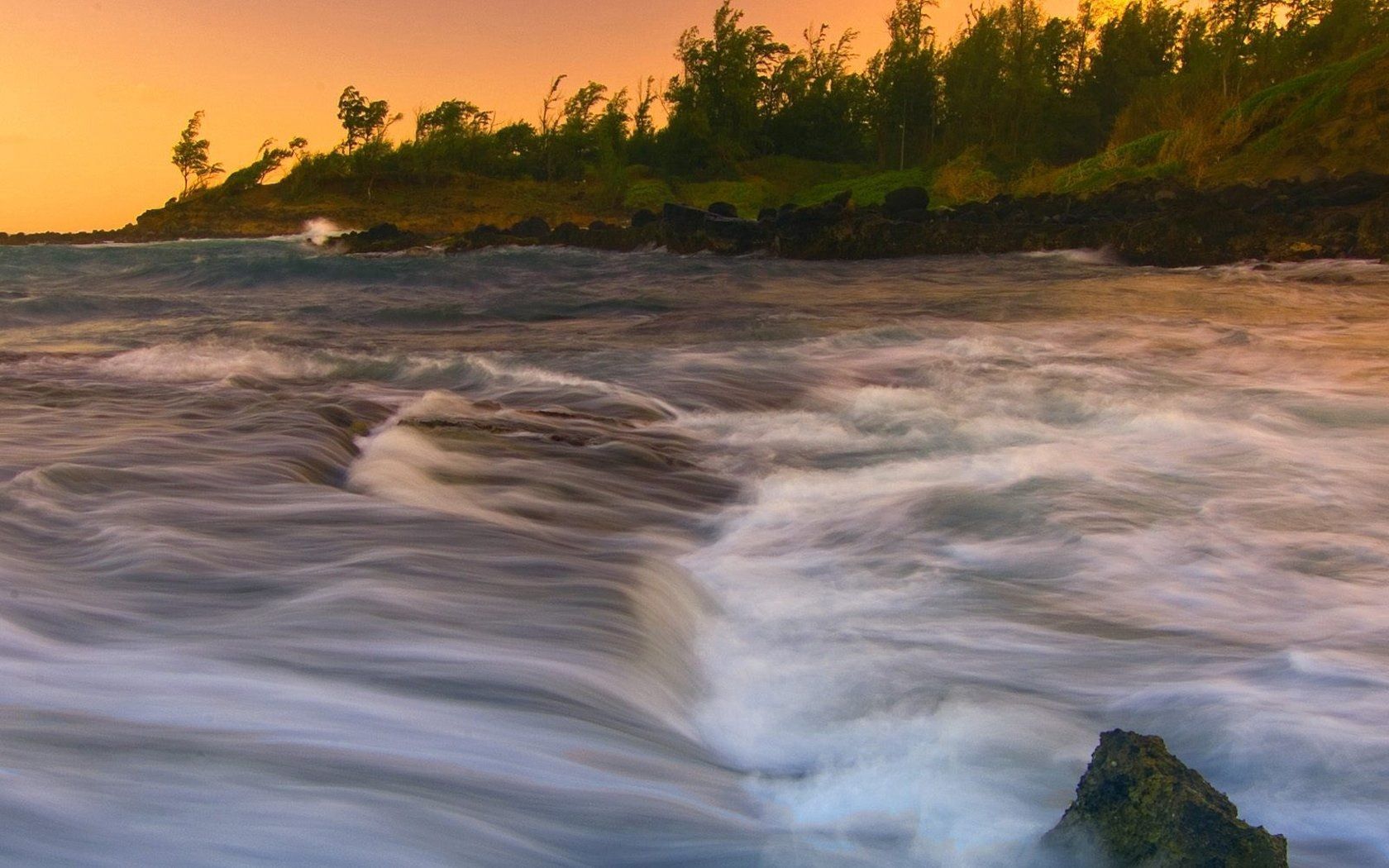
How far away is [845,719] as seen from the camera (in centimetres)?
268

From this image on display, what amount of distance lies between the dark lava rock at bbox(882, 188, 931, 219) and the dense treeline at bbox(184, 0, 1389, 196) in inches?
647

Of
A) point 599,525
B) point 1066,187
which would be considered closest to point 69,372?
point 599,525

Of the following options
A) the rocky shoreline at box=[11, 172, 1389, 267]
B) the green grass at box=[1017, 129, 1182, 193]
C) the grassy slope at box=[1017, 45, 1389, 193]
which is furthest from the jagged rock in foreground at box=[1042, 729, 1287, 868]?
the green grass at box=[1017, 129, 1182, 193]

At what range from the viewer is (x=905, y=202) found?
76.7 ft

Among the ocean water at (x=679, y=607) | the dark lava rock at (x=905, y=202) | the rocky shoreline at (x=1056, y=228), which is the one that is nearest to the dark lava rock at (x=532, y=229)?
the rocky shoreline at (x=1056, y=228)

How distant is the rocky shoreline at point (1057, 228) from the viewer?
15.6 meters

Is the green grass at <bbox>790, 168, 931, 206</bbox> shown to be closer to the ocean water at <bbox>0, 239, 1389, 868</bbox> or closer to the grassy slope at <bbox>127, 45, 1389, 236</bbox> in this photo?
the grassy slope at <bbox>127, 45, 1389, 236</bbox>

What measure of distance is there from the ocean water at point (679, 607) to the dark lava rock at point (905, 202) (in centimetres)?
1554

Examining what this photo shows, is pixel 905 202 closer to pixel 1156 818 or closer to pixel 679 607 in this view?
pixel 679 607

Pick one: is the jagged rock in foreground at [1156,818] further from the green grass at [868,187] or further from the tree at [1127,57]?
the tree at [1127,57]

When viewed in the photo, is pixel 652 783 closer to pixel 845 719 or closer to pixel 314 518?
pixel 845 719

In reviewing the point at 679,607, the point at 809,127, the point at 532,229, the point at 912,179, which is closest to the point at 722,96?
the point at 809,127

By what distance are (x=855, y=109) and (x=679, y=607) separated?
53.3m

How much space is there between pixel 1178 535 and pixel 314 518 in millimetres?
3359
